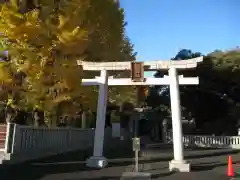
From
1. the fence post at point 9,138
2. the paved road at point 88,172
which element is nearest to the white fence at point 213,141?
the paved road at point 88,172

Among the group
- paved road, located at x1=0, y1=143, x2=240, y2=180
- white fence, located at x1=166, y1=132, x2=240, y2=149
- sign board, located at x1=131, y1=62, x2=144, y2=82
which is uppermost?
sign board, located at x1=131, y1=62, x2=144, y2=82

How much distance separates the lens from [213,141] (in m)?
25.2

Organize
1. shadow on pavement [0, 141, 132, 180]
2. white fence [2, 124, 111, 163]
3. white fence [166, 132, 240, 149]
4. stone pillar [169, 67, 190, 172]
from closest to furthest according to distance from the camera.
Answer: shadow on pavement [0, 141, 132, 180], stone pillar [169, 67, 190, 172], white fence [2, 124, 111, 163], white fence [166, 132, 240, 149]

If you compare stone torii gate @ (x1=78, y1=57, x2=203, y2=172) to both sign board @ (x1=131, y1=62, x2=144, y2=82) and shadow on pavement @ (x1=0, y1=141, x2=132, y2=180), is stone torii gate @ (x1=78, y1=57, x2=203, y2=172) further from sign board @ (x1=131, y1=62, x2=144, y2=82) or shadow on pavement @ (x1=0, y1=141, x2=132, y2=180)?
shadow on pavement @ (x1=0, y1=141, x2=132, y2=180)

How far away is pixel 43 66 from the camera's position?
1441 centimetres

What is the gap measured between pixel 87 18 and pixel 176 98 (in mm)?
7946

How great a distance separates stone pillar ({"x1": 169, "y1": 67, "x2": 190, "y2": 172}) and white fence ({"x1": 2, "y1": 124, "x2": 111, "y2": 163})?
5.79 metres

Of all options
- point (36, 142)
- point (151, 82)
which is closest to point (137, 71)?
point (151, 82)

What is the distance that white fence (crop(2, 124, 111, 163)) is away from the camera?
41.9 feet

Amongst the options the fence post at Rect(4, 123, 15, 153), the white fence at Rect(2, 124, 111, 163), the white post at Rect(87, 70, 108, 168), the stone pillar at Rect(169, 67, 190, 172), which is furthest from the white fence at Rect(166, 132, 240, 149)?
the fence post at Rect(4, 123, 15, 153)

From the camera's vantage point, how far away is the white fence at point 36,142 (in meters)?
12.8

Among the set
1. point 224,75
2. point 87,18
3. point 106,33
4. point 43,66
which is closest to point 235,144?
point 224,75

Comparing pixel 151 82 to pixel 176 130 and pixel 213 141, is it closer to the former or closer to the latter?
pixel 176 130

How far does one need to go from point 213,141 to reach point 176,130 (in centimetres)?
1331
